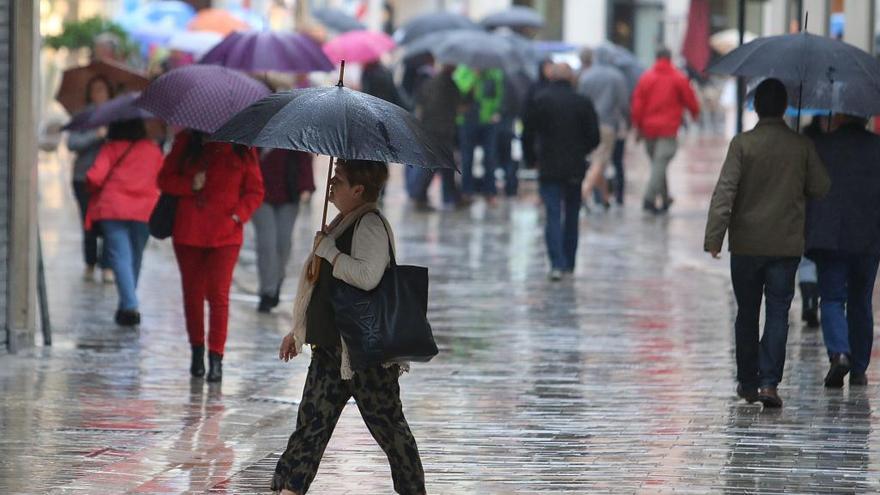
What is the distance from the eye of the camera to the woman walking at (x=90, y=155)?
14.5 meters

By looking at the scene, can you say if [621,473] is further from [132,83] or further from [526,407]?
[132,83]

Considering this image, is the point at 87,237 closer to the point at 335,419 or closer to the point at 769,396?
the point at 769,396

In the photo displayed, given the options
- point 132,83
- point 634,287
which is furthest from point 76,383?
point 634,287

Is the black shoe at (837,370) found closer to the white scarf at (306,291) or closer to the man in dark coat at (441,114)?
the white scarf at (306,291)

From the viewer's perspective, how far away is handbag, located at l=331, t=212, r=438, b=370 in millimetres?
6910

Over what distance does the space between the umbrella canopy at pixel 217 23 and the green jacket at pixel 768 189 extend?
16332 mm

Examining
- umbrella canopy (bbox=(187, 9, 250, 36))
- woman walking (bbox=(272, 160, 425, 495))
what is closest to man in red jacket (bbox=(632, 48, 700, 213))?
umbrella canopy (bbox=(187, 9, 250, 36))

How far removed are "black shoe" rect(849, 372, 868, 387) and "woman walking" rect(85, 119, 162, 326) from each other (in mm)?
4910

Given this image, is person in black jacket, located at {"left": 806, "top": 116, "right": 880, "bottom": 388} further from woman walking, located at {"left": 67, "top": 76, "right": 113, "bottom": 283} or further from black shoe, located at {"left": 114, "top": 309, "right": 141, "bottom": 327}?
woman walking, located at {"left": 67, "top": 76, "right": 113, "bottom": 283}

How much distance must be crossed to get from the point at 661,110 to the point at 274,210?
9954 millimetres

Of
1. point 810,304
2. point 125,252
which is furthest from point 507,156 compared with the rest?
point 125,252

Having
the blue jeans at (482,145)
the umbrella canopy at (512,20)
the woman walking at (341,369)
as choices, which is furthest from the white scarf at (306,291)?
the umbrella canopy at (512,20)

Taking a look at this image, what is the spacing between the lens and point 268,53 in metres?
15.3

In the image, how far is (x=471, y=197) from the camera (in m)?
25.1
